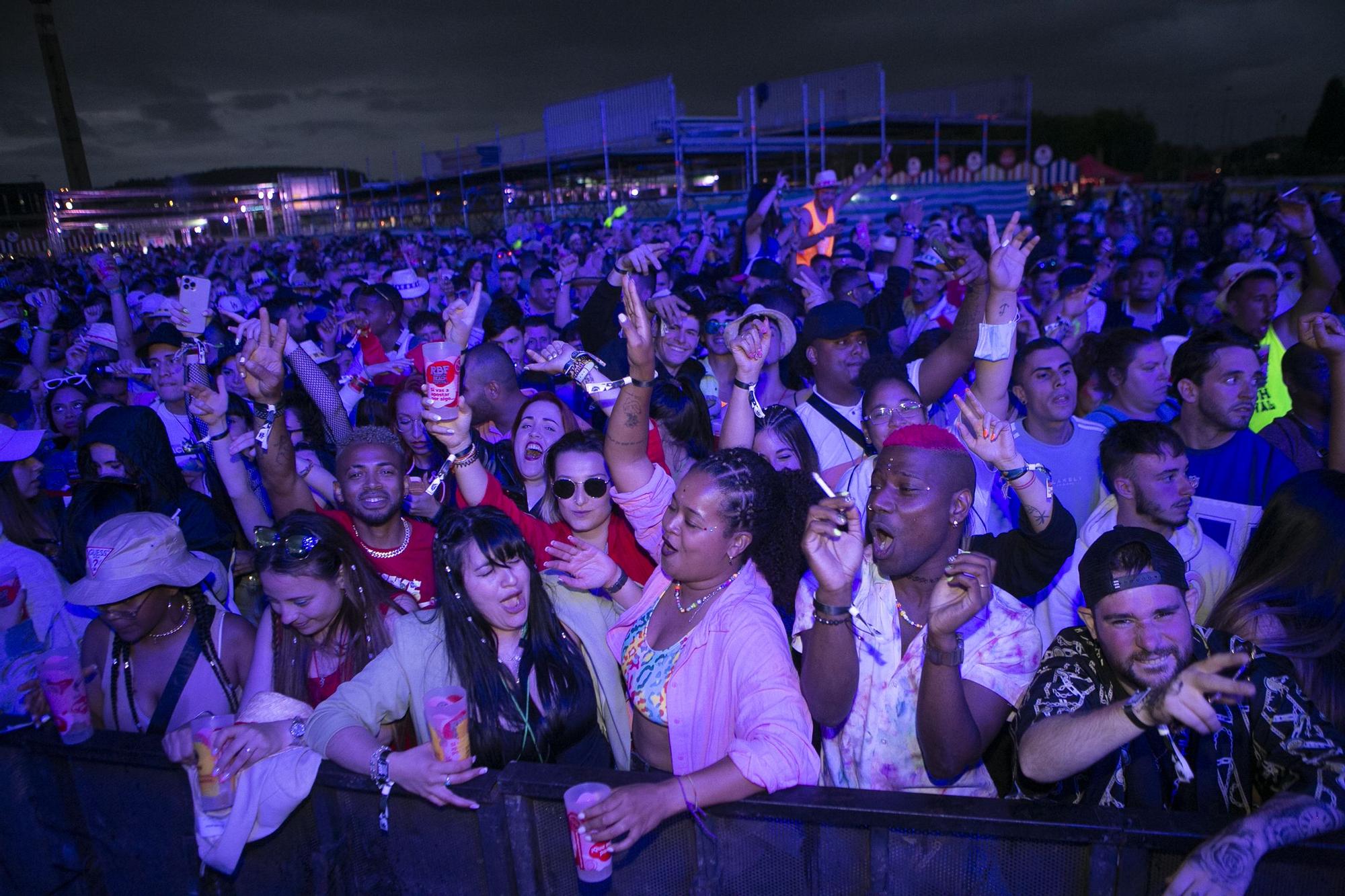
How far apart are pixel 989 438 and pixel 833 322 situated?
1617mm

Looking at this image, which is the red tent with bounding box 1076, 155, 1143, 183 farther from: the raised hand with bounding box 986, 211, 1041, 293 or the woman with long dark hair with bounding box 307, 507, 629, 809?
the woman with long dark hair with bounding box 307, 507, 629, 809

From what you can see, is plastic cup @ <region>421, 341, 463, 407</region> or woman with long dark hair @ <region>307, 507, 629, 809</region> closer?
woman with long dark hair @ <region>307, 507, 629, 809</region>

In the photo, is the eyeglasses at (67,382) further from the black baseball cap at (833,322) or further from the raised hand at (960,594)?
the raised hand at (960,594)

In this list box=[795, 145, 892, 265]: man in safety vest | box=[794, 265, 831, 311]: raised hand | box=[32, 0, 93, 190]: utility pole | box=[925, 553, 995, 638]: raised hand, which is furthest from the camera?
box=[32, 0, 93, 190]: utility pole

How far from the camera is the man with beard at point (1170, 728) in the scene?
63.1 inches

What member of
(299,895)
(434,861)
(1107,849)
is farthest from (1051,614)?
(299,895)

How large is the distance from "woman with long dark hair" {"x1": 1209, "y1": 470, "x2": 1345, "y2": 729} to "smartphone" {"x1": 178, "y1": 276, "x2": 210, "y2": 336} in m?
4.65

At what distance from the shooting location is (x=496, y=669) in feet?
7.81

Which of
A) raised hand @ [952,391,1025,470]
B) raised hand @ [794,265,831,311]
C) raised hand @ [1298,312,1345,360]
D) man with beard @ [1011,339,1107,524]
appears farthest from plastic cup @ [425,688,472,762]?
raised hand @ [794,265,831,311]

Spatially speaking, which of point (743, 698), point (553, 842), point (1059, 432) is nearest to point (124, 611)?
point (553, 842)

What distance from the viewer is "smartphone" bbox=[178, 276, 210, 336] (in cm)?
413

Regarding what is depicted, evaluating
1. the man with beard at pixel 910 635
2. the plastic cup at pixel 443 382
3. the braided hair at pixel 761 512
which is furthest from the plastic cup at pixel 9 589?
the man with beard at pixel 910 635

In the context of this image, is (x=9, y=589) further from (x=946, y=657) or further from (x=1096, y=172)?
(x=1096, y=172)

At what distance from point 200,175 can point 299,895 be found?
80778mm
